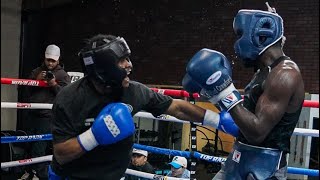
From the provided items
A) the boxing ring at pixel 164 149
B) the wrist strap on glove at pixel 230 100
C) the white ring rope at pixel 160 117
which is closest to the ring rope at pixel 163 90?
the boxing ring at pixel 164 149

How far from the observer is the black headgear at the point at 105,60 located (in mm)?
1622

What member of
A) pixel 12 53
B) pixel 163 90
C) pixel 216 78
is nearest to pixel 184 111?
pixel 216 78

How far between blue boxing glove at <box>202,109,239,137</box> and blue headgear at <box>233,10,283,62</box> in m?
0.34

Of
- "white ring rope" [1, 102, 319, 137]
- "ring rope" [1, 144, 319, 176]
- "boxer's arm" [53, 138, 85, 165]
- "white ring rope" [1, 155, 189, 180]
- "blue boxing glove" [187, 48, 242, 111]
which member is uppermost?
"blue boxing glove" [187, 48, 242, 111]

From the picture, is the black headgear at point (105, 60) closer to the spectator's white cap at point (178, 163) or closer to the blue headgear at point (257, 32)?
the blue headgear at point (257, 32)

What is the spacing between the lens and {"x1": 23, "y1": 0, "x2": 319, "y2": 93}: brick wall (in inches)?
238

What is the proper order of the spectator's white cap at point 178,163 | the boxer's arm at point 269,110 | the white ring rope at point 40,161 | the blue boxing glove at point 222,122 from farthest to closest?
the spectator's white cap at point 178,163 < the white ring rope at point 40,161 < the blue boxing glove at point 222,122 < the boxer's arm at point 269,110

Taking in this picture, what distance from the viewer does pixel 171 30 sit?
23.3ft

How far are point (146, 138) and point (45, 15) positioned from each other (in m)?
3.54

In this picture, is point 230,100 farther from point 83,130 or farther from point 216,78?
point 83,130

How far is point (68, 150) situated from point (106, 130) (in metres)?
0.17

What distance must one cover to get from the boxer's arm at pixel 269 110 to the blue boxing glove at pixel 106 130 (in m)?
0.42

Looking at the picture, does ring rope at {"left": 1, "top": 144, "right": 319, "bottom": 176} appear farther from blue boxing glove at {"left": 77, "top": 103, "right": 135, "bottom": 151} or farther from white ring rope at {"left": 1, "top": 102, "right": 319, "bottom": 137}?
blue boxing glove at {"left": 77, "top": 103, "right": 135, "bottom": 151}

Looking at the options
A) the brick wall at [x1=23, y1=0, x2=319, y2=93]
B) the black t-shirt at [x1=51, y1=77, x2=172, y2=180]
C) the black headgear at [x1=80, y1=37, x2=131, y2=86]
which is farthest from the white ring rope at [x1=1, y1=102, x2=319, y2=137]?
the brick wall at [x1=23, y1=0, x2=319, y2=93]
